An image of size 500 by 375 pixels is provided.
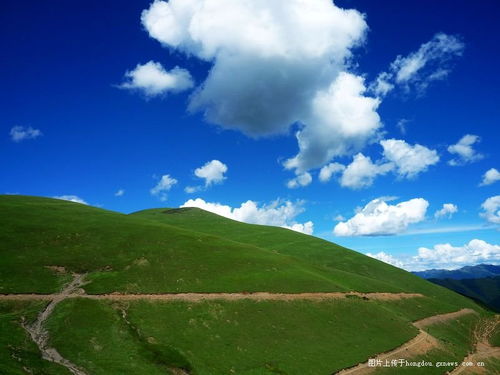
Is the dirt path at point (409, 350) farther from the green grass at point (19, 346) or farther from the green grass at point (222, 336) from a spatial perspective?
the green grass at point (19, 346)

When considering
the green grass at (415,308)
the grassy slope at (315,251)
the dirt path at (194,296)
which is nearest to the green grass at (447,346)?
the green grass at (415,308)

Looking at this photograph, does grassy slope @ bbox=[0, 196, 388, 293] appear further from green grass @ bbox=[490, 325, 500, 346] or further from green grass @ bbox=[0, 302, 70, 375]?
green grass @ bbox=[490, 325, 500, 346]

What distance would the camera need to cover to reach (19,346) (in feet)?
118

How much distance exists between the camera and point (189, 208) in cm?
19375

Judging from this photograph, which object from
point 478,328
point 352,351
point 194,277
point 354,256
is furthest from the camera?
point 354,256

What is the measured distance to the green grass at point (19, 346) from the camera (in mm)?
31000

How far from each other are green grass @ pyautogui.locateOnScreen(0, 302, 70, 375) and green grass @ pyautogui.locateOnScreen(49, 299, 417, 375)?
9.57ft

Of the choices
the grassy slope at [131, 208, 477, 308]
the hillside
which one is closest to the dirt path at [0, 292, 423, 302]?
the hillside

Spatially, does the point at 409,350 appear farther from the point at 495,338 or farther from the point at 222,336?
the point at 495,338

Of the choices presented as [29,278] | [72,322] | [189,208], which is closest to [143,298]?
[72,322]

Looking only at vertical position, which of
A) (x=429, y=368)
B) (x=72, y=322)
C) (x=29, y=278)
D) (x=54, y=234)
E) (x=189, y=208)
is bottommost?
(x=429, y=368)

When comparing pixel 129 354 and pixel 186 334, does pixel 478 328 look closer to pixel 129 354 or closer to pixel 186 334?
pixel 186 334

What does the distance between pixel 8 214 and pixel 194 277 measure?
1910 inches

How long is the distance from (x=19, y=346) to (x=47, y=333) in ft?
14.3
